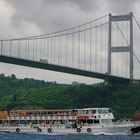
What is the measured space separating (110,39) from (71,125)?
46251 mm

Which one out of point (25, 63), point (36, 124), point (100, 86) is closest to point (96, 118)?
point (36, 124)

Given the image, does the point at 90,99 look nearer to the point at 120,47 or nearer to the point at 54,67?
the point at 120,47

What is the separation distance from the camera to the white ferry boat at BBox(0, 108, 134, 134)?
98.0 m

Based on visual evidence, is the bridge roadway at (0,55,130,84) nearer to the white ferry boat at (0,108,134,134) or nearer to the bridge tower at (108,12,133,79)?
the bridge tower at (108,12,133,79)

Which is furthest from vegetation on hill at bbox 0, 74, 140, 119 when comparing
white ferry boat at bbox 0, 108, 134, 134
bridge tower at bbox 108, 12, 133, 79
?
white ferry boat at bbox 0, 108, 134, 134

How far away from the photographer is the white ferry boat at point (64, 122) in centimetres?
9800

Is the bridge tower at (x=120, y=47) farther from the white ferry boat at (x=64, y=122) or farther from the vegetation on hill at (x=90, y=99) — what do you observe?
the white ferry boat at (x=64, y=122)

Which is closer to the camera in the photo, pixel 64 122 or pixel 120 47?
pixel 64 122

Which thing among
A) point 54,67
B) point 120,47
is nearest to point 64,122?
point 54,67

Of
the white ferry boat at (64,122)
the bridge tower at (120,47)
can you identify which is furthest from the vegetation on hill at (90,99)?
the white ferry boat at (64,122)

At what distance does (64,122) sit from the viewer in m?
100

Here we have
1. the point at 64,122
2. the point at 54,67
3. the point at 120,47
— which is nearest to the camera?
the point at 64,122

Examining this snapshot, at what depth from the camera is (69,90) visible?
162 meters

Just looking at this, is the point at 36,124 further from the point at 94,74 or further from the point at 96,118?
the point at 94,74
